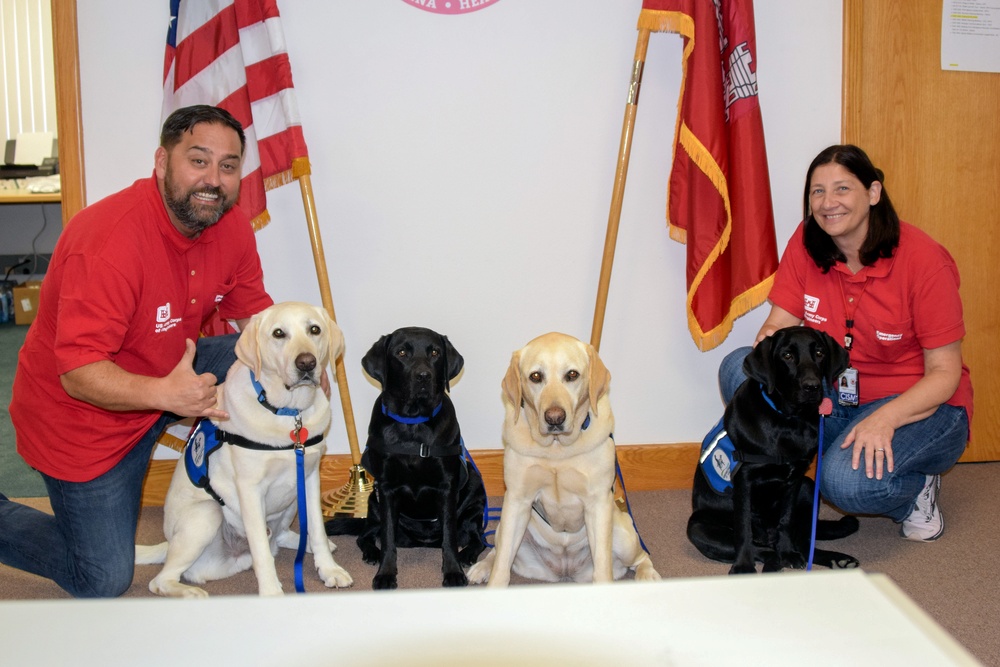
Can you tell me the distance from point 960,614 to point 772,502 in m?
0.71

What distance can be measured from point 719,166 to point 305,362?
6.96ft

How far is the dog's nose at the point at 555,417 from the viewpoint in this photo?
2.50 m

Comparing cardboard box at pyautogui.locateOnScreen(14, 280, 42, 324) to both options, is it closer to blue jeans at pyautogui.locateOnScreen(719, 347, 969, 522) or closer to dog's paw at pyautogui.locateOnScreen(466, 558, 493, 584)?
dog's paw at pyautogui.locateOnScreen(466, 558, 493, 584)

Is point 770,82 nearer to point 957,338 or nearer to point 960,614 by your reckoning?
point 957,338

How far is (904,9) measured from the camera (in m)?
3.91

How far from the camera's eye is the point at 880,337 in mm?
3197

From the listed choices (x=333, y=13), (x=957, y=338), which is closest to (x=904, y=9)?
(x=957, y=338)

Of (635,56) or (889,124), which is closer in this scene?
(635,56)

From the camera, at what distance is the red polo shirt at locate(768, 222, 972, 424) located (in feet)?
10.0

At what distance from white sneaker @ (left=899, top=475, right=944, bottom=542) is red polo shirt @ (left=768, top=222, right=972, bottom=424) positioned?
36 cm

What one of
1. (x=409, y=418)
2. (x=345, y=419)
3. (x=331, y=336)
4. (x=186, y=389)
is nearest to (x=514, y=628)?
(x=186, y=389)

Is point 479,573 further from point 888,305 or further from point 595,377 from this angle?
point 888,305

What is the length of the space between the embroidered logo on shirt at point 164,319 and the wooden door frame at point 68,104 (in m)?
1.40

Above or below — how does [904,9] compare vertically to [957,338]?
above
